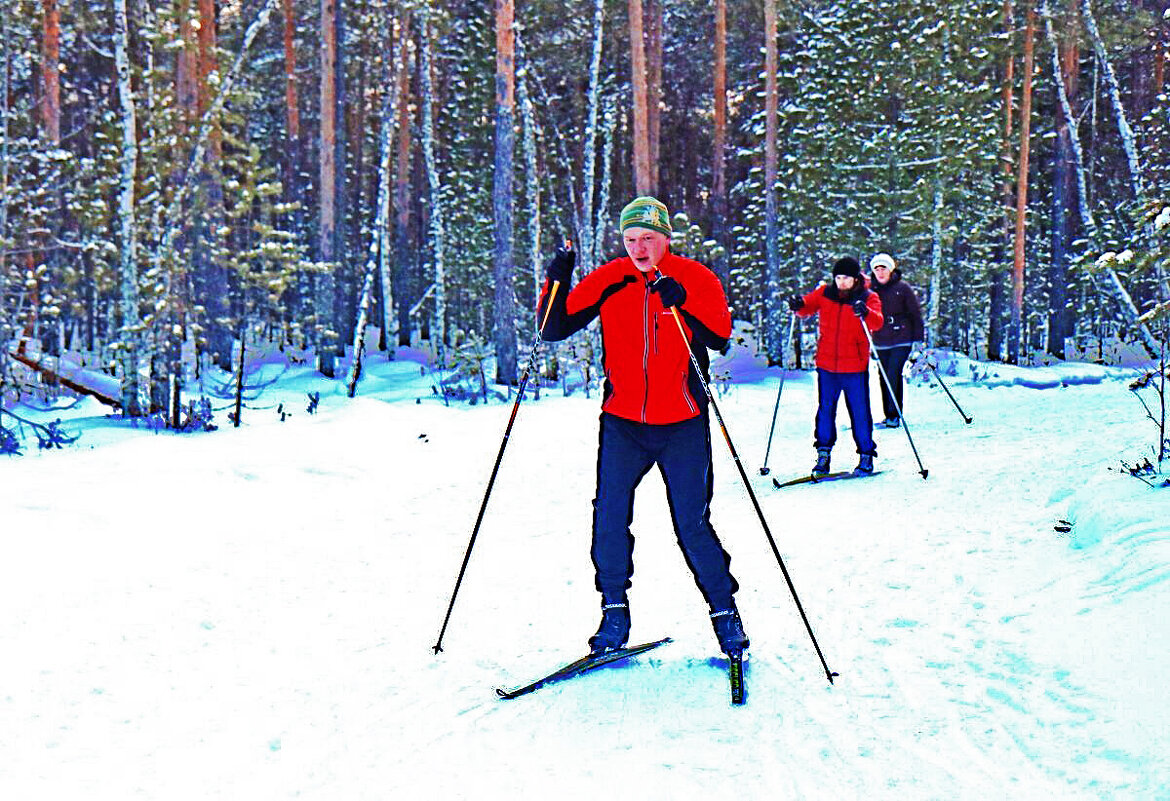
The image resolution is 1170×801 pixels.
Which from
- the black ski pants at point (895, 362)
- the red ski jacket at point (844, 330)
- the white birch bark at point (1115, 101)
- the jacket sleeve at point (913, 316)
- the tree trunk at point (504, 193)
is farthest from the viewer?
the white birch bark at point (1115, 101)

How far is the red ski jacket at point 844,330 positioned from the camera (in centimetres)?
895

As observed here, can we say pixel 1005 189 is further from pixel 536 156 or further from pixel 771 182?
pixel 536 156

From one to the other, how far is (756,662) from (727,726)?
0.73 m

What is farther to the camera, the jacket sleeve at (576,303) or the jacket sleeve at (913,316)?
the jacket sleeve at (913,316)

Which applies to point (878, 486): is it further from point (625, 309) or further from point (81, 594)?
point (81, 594)

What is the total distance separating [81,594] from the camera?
16.5 feet

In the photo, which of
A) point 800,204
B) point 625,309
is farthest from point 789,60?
point 625,309

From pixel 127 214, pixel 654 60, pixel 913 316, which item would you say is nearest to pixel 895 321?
pixel 913 316

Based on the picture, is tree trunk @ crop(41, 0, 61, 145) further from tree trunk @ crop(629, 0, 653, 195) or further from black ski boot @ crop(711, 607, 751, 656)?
black ski boot @ crop(711, 607, 751, 656)

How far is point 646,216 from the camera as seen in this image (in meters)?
4.15

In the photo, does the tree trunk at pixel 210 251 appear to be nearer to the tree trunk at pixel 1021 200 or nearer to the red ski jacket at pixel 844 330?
the red ski jacket at pixel 844 330

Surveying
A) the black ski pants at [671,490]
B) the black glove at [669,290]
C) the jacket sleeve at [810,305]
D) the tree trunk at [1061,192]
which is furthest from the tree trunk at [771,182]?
the black glove at [669,290]

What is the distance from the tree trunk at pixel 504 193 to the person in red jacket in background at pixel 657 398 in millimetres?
12491

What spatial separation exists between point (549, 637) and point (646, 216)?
2.27m
